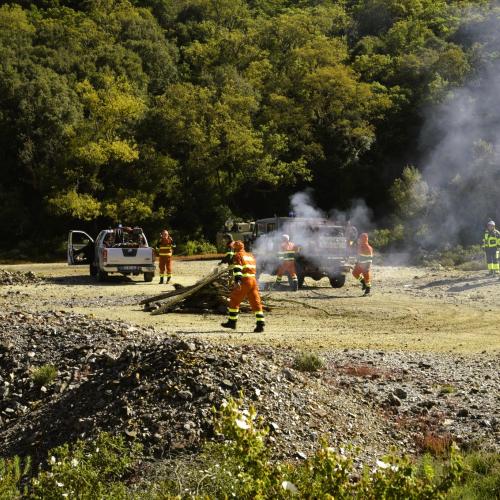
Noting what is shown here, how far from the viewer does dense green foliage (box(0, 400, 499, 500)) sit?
4785mm

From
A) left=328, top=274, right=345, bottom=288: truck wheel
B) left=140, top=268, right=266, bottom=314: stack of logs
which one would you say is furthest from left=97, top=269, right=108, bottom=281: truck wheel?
left=140, top=268, right=266, bottom=314: stack of logs

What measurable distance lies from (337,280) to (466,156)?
A: 84.9 feet

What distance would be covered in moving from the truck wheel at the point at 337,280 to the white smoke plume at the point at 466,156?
15803mm

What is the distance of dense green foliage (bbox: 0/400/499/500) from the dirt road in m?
5.91

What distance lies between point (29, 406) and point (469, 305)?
41.1 feet

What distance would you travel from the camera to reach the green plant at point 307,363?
10.7 meters

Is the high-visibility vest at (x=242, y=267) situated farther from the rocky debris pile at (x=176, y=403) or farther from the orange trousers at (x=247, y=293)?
the rocky debris pile at (x=176, y=403)

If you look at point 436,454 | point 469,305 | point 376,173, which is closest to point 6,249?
point 376,173

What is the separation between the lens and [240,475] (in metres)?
4.96

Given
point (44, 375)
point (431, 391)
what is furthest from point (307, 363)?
point (44, 375)

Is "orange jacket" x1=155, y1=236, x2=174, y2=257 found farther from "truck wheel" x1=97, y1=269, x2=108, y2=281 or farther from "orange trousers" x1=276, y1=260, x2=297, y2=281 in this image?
"orange trousers" x1=276, y1=260, x2=297, y2=281

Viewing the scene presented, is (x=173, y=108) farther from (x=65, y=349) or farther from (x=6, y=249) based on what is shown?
(x=65, y=349)

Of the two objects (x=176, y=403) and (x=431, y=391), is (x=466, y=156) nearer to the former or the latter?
(x=431, y=391)

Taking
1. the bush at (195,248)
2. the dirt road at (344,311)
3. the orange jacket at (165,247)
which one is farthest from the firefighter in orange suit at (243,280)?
the bush at (195,248)
